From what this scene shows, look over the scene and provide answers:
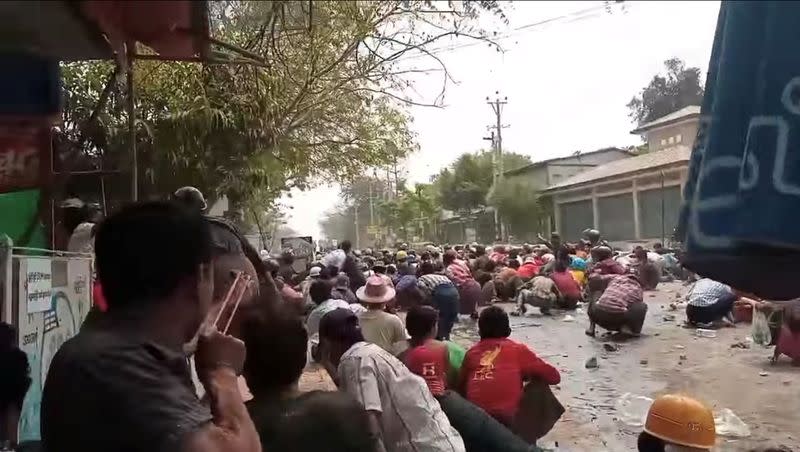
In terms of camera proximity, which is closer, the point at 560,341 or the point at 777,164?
the point at 777,164

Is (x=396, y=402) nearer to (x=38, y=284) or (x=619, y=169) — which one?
(x=38, y=284)

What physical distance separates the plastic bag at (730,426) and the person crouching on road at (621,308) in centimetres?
374

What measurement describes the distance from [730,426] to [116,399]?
223 inches


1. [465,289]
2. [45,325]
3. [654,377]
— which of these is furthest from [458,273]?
[45,325]

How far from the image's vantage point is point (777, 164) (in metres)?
1.17

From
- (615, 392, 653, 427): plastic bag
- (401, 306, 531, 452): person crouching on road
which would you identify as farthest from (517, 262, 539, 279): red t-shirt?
(401, 306, 531, 452): person crouching on road

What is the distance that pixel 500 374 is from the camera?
4.64 m

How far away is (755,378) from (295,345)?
259 inches

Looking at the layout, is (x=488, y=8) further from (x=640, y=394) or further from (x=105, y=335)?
(x=640, y=394)

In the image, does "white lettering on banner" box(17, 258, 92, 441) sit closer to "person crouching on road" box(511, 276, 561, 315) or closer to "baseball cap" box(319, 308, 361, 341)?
"baseball cap" box(319, 308, 361, 341)

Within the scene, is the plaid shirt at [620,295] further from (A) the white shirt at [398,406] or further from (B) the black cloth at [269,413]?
(B) the black cloth at [269,413]

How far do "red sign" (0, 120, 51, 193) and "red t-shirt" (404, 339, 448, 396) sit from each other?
2.05 metres

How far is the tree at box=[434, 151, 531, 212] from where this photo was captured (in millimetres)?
18562

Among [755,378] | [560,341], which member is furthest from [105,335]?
[560,341]
